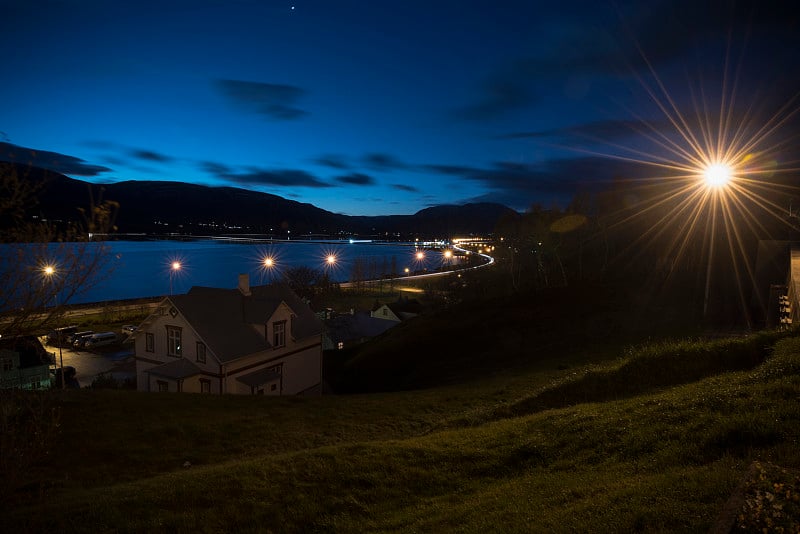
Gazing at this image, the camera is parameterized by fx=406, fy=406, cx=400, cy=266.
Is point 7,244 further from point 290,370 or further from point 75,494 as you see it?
point 290,370

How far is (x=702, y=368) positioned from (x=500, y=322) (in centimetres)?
2305

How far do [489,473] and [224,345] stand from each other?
799 inches

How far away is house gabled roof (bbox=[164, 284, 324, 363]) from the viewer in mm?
24641

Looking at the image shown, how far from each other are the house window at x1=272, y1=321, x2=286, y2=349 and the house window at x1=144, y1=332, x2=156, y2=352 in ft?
24.8

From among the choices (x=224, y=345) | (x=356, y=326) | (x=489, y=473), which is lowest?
(x=356, y=326)

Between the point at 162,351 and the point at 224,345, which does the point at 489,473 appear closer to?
the point at 224,345

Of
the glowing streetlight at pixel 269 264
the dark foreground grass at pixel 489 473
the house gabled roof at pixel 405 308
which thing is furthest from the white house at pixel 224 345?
the glowing streetlight at pixel 269 264

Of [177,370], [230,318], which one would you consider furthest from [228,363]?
[230,318]

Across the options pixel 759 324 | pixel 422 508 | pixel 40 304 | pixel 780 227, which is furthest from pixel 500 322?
pixel 780 227

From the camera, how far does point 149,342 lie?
26656 mm

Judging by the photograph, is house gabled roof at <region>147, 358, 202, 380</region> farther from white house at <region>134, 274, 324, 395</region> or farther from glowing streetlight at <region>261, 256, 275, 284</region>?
glowing streetlight at <region>261, 256, 275, 284</region>

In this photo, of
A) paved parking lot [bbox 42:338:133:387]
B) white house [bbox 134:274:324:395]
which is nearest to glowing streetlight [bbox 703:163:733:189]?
white house [bbox 134:274:324:395]

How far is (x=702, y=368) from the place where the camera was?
13.3m

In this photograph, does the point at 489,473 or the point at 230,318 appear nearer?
the point at 489,473
